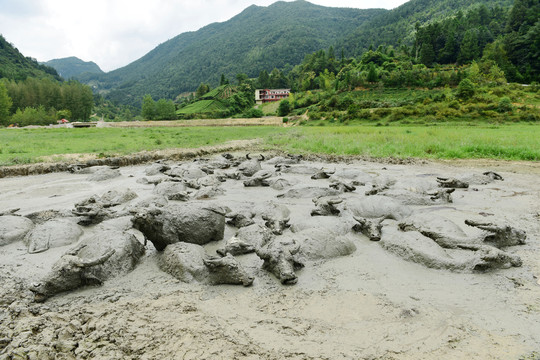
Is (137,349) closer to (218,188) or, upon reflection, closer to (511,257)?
(511,257)

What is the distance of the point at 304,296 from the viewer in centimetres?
349

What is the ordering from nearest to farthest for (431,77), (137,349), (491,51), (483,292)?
(137,349) < (483,292) < (431,77) < (491,51)

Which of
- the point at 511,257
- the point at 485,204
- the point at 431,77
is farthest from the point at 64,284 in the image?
the point at 431,77

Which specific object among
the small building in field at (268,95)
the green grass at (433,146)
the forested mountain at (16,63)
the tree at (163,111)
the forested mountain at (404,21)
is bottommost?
the green grass at (433,146)

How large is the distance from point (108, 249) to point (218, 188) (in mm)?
4694

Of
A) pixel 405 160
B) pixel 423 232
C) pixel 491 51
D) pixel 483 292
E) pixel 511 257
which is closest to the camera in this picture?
pixel 483 292

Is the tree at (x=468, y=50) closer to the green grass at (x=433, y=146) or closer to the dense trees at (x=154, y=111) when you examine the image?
the green grass at (x=433, y=146)

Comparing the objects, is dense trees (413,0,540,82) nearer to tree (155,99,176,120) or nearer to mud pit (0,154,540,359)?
mud pit (0,154,540,359)

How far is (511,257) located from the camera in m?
3.94

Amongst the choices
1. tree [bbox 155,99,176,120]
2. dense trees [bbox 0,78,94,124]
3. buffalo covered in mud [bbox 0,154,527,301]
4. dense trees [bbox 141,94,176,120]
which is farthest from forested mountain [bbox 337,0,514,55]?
buffalo covered in mud [bbox 0,154,527,301]

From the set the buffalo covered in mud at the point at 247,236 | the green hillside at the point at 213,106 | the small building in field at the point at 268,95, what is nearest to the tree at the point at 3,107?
the green hillside at the point at 213,106

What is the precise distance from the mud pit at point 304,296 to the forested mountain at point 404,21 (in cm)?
13311

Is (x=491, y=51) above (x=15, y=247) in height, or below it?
above

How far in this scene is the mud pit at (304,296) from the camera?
262cm
